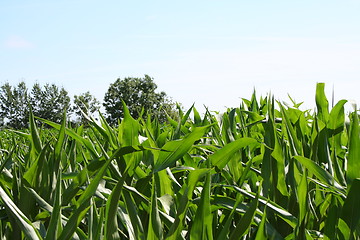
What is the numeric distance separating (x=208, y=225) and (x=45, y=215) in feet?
1.11

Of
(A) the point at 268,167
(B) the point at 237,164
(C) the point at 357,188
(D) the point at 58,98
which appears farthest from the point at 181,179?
(D) the point at 58,98

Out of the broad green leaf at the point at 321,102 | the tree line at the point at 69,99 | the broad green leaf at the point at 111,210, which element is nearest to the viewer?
the broad green leaf at the point at 111,210

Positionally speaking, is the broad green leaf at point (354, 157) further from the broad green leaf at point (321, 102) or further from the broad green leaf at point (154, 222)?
the broad green leaf at point (321, 102)

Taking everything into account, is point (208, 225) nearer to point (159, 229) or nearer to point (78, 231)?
point (159, 229)

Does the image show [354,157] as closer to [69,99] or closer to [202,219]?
[202,219]

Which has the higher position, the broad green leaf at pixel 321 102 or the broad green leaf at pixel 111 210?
the broad green leaf at pixel 321 102

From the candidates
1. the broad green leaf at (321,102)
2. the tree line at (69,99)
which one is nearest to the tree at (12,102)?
the tree line at (69,99)

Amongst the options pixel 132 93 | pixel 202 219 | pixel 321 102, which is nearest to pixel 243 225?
pixel 202 219

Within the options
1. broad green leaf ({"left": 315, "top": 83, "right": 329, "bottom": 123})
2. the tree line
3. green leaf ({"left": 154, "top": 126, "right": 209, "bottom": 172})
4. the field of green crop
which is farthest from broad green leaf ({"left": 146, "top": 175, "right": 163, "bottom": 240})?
the tree line

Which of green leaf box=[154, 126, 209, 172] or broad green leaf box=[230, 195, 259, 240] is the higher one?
green leaf box=[154, 126, 209, 172]

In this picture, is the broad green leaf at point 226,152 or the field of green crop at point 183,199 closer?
the field of green crop at point 183,199

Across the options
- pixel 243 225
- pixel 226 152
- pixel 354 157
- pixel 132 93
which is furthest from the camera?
pixel 132 93

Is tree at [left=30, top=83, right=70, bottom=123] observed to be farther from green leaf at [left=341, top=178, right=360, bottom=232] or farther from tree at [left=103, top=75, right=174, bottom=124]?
green leaf at [left=341, top=178, right=360, bottom=232]

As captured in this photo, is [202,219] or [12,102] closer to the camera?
[202,219]
